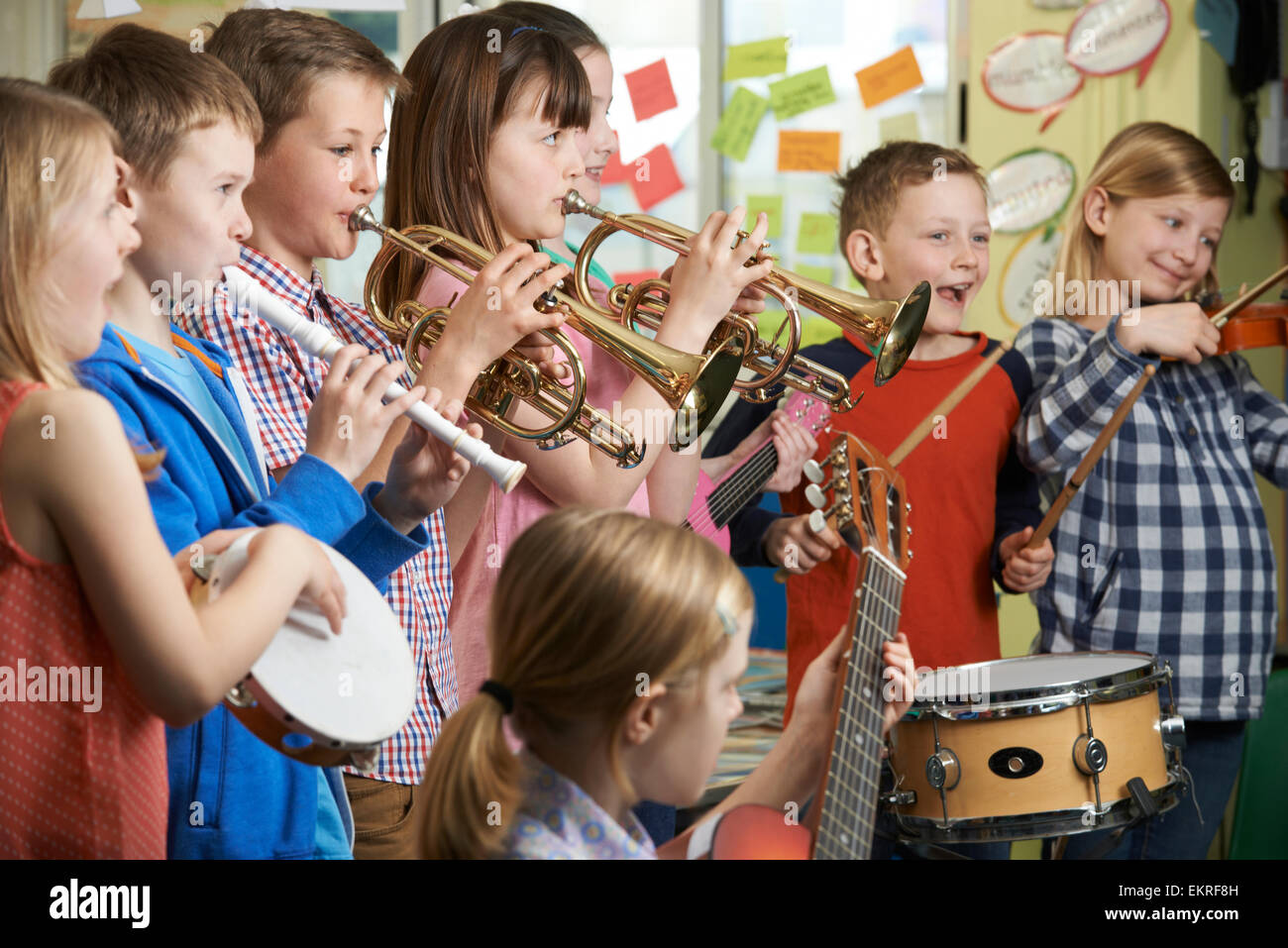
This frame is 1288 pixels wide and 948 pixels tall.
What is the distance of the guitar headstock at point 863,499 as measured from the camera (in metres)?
1.66

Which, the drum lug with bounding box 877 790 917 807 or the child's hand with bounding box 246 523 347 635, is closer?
the child's hand with bounding box 246 523 347 635

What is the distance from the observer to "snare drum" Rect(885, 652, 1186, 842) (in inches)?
66.0

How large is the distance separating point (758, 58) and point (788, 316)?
8.21 ft

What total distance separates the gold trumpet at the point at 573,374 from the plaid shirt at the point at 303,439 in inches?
4.9

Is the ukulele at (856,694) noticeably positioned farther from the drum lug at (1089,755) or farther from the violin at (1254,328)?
the violin at (1254,328)

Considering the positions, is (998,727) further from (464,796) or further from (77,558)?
(77,558)

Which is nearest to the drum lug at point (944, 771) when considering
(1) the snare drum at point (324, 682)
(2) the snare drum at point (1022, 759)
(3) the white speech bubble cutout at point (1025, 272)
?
(2) the snare drum at point (1022, 759)

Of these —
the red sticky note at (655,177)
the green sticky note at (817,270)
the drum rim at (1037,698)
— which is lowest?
the drum rim at (1037,698)

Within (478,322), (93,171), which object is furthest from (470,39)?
(93,171)

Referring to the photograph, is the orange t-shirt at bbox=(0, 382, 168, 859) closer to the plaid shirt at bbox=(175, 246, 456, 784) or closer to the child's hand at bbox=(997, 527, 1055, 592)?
the plaid shirt at bbox=(175, 246, 456, 784)

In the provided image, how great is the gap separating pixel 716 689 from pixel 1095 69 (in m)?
2.99

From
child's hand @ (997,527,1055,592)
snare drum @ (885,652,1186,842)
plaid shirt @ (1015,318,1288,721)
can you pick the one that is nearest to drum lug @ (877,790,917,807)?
snare drum @ (885,652,1186,842)

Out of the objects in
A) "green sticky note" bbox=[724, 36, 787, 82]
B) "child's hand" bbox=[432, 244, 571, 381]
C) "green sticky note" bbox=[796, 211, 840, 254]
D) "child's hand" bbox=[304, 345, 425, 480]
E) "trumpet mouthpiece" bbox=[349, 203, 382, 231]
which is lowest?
"child's hand" bbox=[304, 345, 425, 480]

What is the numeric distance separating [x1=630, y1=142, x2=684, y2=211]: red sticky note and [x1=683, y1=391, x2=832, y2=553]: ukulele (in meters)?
2.12
